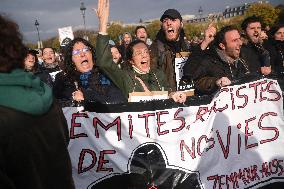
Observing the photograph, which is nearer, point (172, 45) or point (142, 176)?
point (142, 176)

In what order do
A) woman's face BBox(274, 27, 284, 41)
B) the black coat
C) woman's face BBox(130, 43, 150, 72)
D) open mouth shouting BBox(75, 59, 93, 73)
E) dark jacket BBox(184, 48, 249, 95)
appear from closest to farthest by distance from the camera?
the black coat < open mouth shouting BBox(75, 59, 93, 73) < woman's face BBox(130, 43, 150, 72) < dark jacket BBox(184, 48, 249, 95) < woman's face BBox(274, 27, 284, 41)

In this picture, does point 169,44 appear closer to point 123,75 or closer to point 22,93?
point 123,75

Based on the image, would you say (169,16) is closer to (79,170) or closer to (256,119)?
(256,119)

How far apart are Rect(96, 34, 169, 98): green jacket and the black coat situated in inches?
76.1

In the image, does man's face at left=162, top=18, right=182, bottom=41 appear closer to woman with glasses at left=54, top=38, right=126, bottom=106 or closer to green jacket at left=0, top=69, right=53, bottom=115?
woman with glasses at left=54, top=38, right=126, bottom=106

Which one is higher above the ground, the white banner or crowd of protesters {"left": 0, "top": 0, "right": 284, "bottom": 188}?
crowd of protesters {"left": 0, "top": 0, "right": 284, "bottom": 188}

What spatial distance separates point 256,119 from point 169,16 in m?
1.90

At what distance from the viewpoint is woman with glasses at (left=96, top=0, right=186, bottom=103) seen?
3822 millimetres

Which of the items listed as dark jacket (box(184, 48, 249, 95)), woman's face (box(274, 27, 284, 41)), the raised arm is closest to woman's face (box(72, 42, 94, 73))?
the raised arm

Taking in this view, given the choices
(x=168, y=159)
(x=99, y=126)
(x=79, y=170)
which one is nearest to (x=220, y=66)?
(x=168, y=159)

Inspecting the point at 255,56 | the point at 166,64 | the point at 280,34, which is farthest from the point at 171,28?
the point at 280,34

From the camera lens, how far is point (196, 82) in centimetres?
454

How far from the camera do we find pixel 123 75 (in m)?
4.07

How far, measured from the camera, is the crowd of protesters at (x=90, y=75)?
5.49 feet
